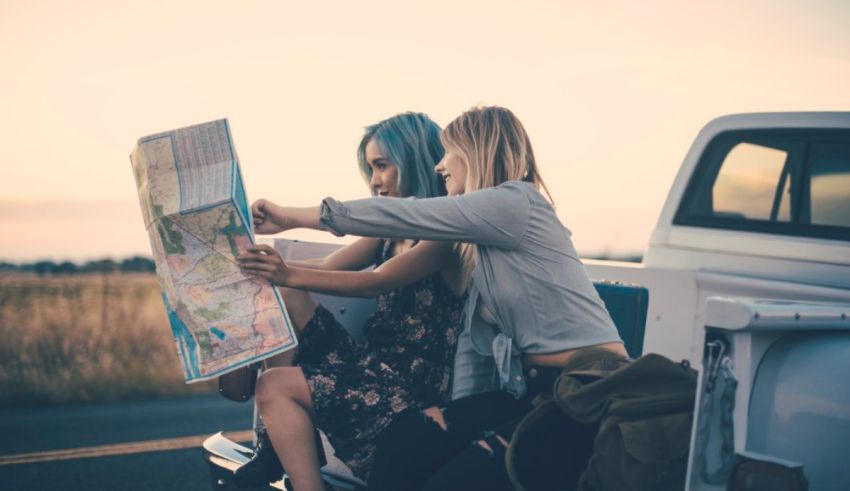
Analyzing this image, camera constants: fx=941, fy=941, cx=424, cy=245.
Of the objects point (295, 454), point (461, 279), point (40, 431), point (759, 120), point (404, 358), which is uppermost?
point (759, 120)

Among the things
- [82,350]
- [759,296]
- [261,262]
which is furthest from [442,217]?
[82,350]

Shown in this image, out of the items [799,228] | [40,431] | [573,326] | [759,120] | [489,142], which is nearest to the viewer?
[573,326]

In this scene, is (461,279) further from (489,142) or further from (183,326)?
(183,326)

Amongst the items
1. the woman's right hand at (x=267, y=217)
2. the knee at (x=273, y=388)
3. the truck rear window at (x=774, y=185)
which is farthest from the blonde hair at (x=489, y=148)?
the truck rear window at (x=774, y=185)

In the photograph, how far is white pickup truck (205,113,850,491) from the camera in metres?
2.19

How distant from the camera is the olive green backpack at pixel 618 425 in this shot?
223 cm

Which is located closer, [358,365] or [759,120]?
[358,365]

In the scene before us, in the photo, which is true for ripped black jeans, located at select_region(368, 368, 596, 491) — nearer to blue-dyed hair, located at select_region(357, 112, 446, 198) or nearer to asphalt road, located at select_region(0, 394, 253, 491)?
blue-dyed hair, located at select_region(357, 112, 446, 198)

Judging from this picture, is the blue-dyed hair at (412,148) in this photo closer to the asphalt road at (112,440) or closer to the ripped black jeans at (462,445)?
the ripped black jeans at (462,445)

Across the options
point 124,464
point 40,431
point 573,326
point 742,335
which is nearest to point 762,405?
point 742,335

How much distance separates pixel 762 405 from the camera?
2.25 meters

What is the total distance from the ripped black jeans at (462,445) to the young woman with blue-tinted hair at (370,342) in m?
0.26

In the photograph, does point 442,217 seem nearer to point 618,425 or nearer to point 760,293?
point 618,425

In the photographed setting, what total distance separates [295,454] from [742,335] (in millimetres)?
1608
